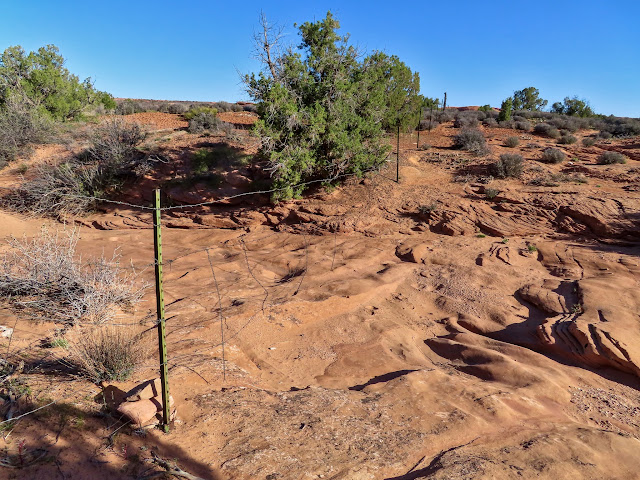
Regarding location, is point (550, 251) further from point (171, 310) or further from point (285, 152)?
point (171, 310)

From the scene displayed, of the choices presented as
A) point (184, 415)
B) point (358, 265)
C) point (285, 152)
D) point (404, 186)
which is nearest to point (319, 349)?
point (184, 415)

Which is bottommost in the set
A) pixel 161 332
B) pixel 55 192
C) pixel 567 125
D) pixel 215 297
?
pixel 215 297

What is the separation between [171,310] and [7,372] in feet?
8.14

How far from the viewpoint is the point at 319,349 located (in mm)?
5785

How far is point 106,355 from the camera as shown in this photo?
4.20 meters

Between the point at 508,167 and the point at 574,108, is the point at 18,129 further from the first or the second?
the point at 574,108

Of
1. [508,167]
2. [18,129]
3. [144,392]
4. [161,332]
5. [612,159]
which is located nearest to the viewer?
[161,332]

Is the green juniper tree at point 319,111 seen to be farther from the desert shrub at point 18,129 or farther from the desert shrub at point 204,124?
the desert shrub at point 18,129

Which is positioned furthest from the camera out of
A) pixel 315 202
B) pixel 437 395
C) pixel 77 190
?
pixel 77 190

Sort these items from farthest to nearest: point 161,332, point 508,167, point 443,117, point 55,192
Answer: point 443,117
point 55,192
point 508,167
point 161,332

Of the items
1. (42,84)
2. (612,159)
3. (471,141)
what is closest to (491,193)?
(612,159)

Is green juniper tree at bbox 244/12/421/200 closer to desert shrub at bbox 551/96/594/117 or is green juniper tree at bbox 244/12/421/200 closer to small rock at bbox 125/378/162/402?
small rock at bbox 125/378/162/402

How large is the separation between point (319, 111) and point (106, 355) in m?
8.82

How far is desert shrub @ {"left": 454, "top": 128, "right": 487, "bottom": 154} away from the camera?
1517 centimetres
